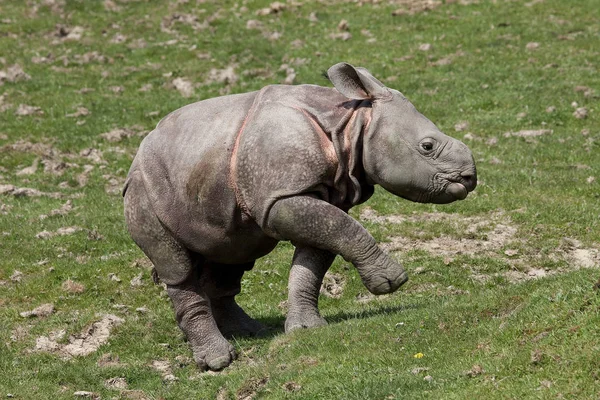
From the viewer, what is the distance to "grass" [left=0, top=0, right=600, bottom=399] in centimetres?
889

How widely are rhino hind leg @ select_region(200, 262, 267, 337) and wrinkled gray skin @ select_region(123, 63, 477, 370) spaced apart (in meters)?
0.55

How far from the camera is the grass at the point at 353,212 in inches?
350

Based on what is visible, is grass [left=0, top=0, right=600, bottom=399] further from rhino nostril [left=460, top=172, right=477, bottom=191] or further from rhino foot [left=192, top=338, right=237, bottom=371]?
rhino nostril [left=460, top=172, right=477, bottom=191]

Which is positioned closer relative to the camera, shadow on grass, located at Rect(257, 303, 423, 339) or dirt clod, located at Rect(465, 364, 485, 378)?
dirt clod, located at Rect(465, 364, 485, 378)

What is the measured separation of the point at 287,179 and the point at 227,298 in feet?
7.90

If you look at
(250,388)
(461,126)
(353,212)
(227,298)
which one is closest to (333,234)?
(250,388)

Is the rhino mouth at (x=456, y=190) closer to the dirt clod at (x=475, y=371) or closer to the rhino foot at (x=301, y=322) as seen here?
the rhino foot at (x=301, y=322)

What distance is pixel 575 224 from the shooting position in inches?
585

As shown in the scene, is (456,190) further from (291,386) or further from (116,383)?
(116,383)

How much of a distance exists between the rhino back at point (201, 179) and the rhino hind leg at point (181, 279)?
136 millimetres

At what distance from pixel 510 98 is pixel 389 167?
11.3m

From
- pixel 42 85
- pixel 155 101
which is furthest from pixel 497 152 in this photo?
pixel 42 85

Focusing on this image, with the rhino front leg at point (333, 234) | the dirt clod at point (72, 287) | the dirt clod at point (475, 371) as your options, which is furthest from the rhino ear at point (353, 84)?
the dirt clod at point (72, 287)


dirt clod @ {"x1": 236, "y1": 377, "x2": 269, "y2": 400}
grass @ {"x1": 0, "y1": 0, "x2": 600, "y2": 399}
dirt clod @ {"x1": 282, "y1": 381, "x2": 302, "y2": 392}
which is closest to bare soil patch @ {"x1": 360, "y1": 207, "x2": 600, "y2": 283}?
grass @ {"x1": 0, "y1": 0, "x2": 600, "y2": 399}
